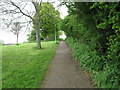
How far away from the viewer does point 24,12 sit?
13430 millimetres

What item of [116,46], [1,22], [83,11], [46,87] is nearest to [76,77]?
[46,87]

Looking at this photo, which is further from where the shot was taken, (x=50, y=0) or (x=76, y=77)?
(x=50, y=0)

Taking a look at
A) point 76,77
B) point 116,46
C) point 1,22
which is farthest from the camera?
point 1,22

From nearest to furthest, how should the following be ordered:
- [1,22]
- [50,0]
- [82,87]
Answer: [82,87], [1,22], [50,0]

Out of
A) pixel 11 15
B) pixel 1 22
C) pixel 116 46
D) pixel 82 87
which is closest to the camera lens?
pixel 116 46

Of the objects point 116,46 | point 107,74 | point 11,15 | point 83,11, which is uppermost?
point 11,15

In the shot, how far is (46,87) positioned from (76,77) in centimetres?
161

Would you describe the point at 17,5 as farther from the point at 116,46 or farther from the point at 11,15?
the point at 116,46

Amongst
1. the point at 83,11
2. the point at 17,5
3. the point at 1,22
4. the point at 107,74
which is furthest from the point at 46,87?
the point at 17,5

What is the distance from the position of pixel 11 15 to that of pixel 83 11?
35.9 ft

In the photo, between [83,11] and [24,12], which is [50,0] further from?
[83,11]

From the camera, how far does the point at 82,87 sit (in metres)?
3.96

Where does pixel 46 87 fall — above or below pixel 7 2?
below

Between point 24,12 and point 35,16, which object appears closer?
point 24,12
